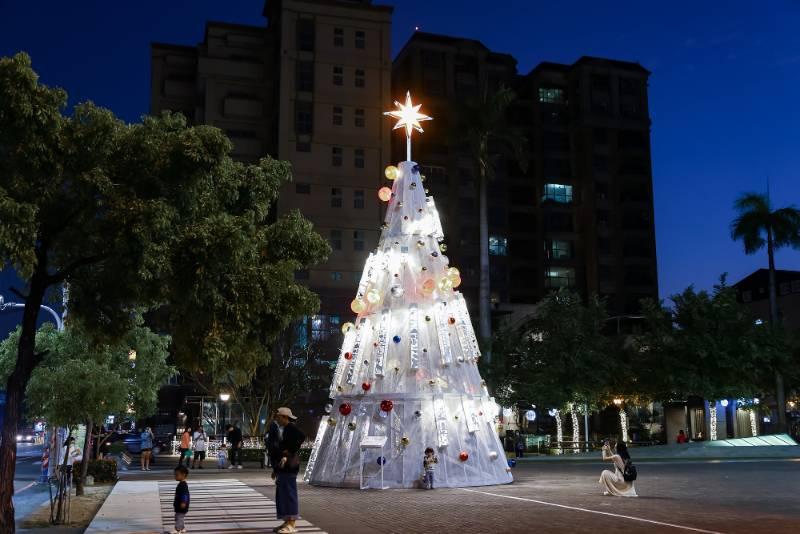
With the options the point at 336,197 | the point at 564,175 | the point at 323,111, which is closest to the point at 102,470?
the point at 336,197

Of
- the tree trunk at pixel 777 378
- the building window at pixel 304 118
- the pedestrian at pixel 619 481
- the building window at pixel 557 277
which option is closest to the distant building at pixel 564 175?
the building window at pixel 557 277

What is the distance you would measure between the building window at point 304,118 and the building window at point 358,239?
29.3 ft

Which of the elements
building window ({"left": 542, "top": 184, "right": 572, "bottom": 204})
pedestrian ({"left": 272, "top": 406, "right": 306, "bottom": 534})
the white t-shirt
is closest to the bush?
the white t-shirt

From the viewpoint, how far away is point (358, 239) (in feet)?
206

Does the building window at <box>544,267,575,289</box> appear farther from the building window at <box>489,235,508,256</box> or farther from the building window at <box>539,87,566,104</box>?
the building window at <box>539,87,566,104</box>

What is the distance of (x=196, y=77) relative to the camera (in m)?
69.9

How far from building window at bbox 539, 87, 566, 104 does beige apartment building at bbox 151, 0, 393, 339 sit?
26.6m

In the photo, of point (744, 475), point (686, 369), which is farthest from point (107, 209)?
point (686, 369)

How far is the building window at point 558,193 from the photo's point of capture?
84.7 m

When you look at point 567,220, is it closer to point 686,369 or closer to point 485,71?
point 485,71

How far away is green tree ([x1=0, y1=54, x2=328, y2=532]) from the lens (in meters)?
12.2

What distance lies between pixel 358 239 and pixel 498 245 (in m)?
22.3

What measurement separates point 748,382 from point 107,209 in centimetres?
3852

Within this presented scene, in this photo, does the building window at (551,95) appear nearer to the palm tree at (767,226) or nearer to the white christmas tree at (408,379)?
the palm tree at (767,226)
